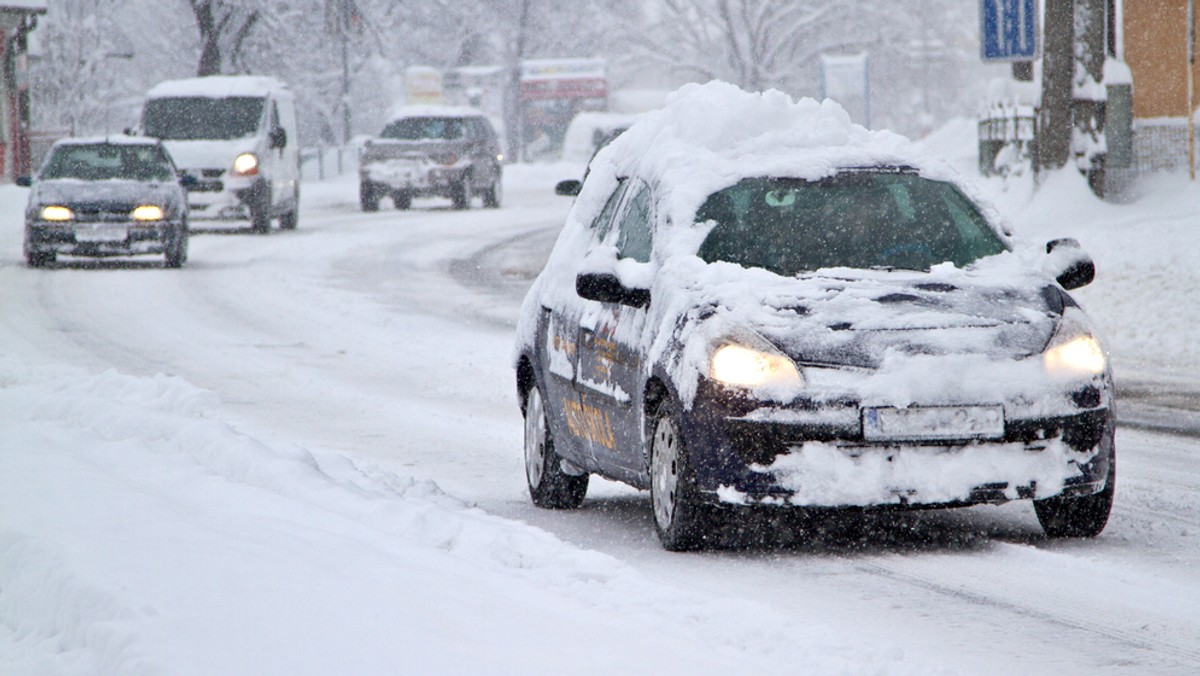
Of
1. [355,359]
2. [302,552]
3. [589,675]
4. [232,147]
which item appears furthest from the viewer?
[232,147]

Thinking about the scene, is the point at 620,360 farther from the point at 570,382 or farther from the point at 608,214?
the point at 608,214

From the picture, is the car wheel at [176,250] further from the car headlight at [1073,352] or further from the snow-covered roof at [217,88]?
the car headlight at [1073,352]

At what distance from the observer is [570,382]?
8.09m

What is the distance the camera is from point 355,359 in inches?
603

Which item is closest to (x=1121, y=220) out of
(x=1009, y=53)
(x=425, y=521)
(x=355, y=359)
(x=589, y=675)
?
(x=1009, y=53)

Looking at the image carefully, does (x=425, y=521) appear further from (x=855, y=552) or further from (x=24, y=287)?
(x=24, y=287)

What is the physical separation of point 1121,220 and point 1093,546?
13.8 metres

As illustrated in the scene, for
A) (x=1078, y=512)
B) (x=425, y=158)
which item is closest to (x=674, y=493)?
(x=1078, y=512)

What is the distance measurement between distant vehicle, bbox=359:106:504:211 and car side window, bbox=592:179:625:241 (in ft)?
94.5

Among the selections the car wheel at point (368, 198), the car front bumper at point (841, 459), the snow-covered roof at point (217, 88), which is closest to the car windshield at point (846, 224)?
the car front bumper at point (841, 459)

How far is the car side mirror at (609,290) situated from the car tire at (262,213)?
23.0 m

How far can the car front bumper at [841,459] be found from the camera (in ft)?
21.6

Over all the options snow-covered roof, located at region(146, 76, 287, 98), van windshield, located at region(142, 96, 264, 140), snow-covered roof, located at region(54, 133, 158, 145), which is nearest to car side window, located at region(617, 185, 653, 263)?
snow-covered roof, located at region(54, 133, 158, 145)

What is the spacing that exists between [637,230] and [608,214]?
1.83ft
